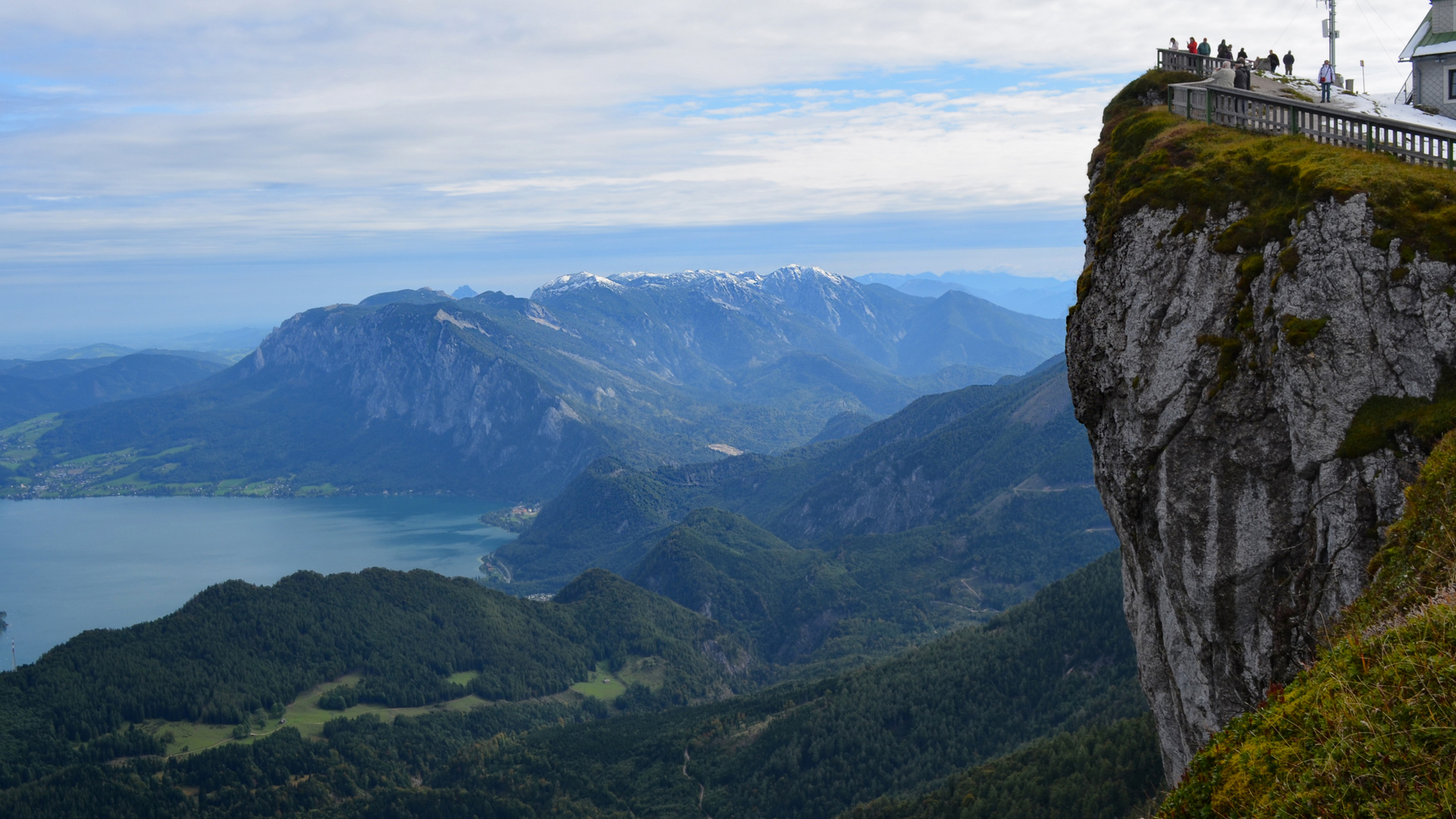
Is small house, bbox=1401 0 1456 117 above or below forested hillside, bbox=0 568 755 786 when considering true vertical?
above

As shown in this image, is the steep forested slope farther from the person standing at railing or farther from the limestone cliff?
the person standing at railing

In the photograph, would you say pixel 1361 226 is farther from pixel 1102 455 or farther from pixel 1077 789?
pixel 1077 789

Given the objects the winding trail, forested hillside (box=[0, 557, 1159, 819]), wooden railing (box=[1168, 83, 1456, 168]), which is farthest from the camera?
the winding trail

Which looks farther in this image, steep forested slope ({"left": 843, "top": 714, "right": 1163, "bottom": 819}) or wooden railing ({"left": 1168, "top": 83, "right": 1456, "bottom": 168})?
steep forested slope ({"left": 843, "top": 714, "right": 1163, "bottom": 819})

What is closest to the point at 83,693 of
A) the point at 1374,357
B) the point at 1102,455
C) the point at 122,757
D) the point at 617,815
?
the point at 122,757

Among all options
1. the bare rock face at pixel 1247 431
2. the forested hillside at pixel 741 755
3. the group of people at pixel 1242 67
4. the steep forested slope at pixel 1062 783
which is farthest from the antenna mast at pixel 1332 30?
the forested hillside at pixel 741 755

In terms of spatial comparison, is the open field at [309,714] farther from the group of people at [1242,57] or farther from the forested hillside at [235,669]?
the group of people at [1242,57]

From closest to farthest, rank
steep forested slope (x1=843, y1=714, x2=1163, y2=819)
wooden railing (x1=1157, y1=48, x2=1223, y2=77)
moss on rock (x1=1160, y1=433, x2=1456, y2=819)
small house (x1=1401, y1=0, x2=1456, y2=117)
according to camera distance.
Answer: moss on rock (x1=1160, y1=433, x2=1456, y2=819) < small house (x1=1401, y1=0, x2=1456, y2=117) < wooden railing (x1=1157, y1=48, x2=1223, y2=77) < steep forested slope (x1=843, y1=714, x2=1163, y2=819)

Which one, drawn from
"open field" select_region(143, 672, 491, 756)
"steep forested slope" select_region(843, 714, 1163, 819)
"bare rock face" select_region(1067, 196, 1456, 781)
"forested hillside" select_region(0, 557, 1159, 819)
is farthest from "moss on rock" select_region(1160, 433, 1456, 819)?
"open field" select_region(143, 672, 491, 756)
